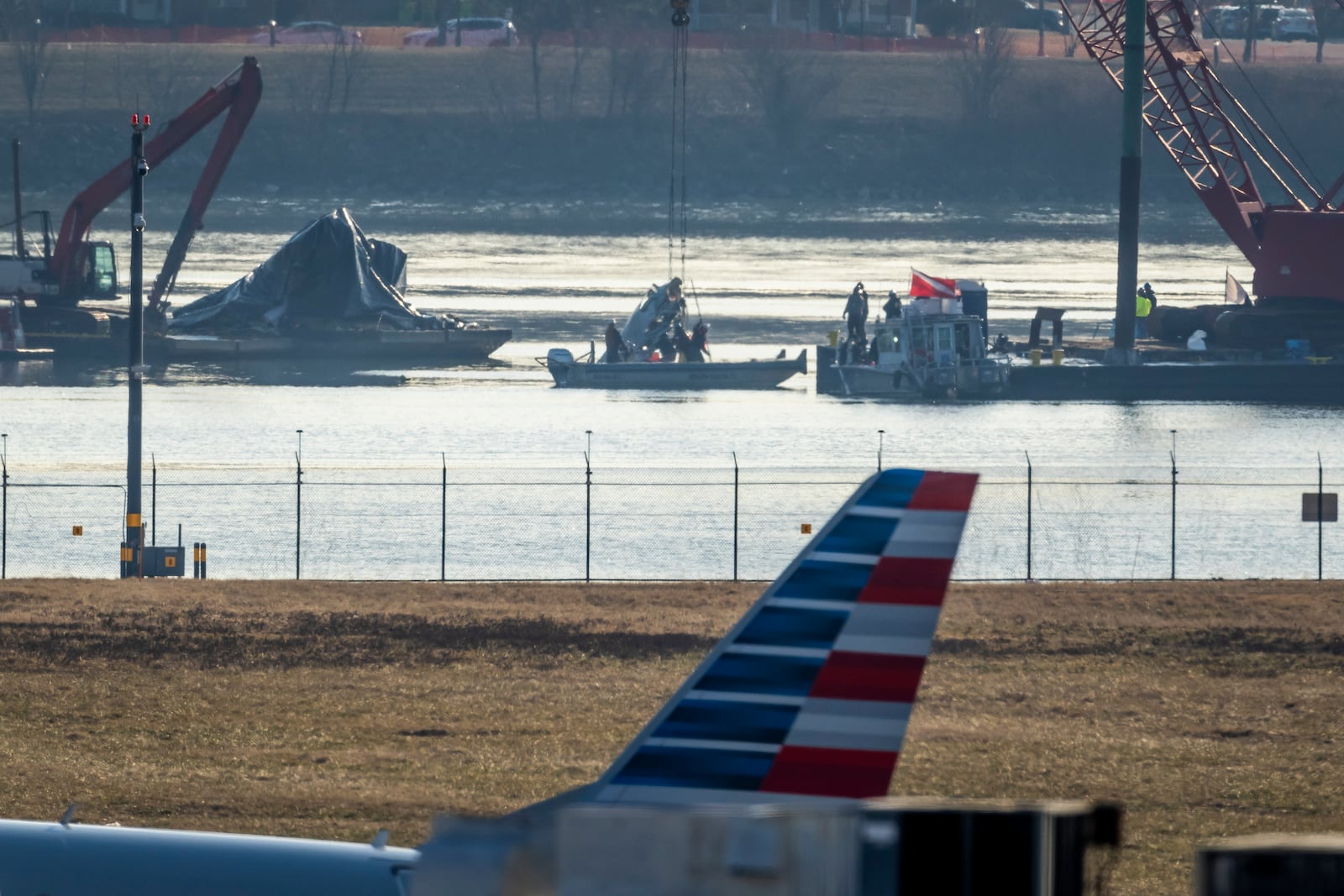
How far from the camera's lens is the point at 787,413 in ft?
225

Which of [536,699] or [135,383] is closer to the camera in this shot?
[536,699]

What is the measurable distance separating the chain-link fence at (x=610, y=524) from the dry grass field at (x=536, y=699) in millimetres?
3809

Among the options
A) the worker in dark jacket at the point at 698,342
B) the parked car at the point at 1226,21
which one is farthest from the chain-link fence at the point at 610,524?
the parked car at the point at 1226,21

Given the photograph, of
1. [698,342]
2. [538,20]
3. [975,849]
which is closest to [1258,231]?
[698,342]

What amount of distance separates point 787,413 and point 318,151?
69504mm

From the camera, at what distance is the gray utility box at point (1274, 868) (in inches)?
160

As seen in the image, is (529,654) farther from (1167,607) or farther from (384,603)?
(1167,607)

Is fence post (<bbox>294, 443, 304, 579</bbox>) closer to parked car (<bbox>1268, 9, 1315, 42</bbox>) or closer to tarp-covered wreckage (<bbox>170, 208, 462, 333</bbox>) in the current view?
tarp-covered wreckage (<bbox>170, 208, 462, 333</bbox>)

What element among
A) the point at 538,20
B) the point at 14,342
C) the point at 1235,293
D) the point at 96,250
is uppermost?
the point at 538,20

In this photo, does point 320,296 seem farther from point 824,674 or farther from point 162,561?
point 824,674

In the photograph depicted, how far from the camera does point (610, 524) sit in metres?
43.8

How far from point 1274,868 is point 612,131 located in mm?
130672

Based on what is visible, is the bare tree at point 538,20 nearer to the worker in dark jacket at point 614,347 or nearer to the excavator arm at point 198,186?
the excavator arm at point 198,186

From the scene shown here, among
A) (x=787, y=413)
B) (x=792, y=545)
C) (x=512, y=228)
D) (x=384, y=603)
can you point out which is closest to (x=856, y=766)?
(x=384, y=603)
